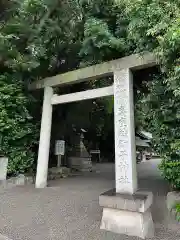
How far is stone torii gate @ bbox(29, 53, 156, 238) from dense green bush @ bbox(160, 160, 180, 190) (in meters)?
0.62

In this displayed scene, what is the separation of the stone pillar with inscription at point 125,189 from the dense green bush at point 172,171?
572 millimetres

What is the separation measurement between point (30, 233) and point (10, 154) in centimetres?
419

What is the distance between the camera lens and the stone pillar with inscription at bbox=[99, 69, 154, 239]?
4.11 meters

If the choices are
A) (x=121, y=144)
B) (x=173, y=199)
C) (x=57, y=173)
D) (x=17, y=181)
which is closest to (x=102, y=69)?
(x=121, y=144)

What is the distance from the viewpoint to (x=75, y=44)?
26.8 feet

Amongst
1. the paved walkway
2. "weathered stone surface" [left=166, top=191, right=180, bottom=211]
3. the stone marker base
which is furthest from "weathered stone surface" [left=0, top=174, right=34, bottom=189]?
"weathered stone surface" [left=166, top=191, right=180, bottom=211]

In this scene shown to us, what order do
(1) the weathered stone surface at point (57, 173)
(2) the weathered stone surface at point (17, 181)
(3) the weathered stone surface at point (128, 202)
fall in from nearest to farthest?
(3) the weathered stone surface at point (128, 202) → (2) the weathered stone surface at point (17, 181) → (1) the weathered stone surface at point (57, 173)

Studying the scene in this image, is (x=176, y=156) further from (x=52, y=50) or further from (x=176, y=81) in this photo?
(x=52, y=50)

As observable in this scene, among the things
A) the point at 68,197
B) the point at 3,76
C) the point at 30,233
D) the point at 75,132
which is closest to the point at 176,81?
the point at 30,233

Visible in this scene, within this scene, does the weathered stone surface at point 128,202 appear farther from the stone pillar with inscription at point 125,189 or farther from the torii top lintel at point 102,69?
the torii top lintel at point 102,69

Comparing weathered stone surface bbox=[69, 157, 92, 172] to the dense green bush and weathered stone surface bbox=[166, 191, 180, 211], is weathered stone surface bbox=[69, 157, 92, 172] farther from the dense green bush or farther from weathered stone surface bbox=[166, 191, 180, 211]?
the dense green bush

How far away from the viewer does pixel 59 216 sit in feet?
17.0

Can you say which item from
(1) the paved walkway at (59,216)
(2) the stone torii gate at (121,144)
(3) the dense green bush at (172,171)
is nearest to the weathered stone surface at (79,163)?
(2) the stone torii gate at (121,144)

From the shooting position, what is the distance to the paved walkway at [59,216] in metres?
4.25
